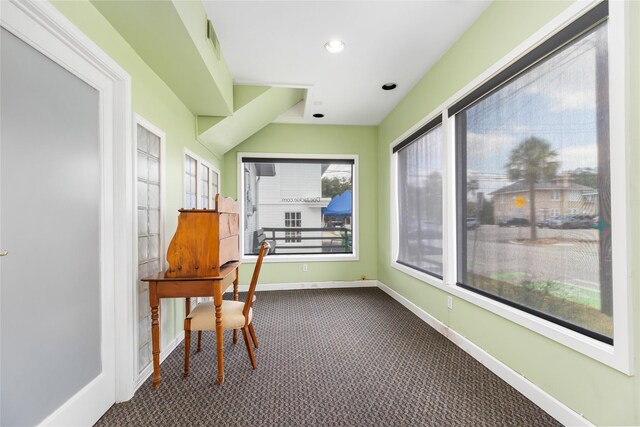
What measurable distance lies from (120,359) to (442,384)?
80.5 inches

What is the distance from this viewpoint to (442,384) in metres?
1.99

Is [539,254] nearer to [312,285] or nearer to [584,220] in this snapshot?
[584,220]

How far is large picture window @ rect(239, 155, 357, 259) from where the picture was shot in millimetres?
4867

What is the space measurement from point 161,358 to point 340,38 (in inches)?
115

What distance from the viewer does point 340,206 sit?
5.05 metres

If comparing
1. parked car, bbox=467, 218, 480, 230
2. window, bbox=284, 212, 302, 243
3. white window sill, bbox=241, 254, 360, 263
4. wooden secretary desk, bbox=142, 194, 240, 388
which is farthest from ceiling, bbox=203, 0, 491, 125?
white window sill, bbox=241, 254, 360, 263

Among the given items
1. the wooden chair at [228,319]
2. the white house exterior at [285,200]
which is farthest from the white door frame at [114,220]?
the white house exterior at [285,200]

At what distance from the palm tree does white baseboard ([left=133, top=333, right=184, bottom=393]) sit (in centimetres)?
273

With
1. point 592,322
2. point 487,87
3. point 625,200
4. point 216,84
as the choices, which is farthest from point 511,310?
point 216,84

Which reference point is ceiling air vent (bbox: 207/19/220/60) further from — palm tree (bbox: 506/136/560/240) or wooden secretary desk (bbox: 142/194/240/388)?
palm tree (bbox: 506/136/560/240)

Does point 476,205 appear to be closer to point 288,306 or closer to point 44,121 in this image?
point 288,306

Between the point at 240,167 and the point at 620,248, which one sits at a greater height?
the point at 240,167

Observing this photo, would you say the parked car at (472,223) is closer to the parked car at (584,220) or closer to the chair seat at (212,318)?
the parked car at (584,220)

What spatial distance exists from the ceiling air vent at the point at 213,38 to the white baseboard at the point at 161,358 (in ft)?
7.94
